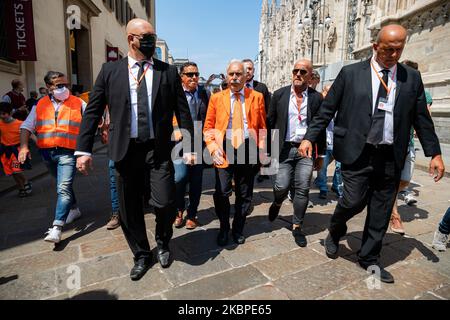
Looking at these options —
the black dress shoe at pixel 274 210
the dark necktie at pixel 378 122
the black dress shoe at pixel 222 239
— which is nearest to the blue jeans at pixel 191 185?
the black dress shoe at pixel 222 239

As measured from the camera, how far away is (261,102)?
340 cm

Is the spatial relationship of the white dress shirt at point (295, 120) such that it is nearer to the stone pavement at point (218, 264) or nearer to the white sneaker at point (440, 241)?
the stone pavement at point (218, 264)

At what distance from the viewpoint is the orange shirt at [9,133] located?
219 inches

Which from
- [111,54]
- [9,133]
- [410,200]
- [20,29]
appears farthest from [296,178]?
[111,54]

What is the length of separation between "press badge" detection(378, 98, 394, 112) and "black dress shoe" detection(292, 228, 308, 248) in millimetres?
1567

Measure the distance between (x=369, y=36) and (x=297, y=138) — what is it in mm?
23238

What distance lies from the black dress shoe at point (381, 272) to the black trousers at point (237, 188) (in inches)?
50.8

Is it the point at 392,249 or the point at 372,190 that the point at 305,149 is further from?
the point at 392,249

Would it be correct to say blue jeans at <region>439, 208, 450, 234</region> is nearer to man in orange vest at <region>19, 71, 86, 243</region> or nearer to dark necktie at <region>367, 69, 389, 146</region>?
dark necktie at <region>367, 69, 389, 146</region>

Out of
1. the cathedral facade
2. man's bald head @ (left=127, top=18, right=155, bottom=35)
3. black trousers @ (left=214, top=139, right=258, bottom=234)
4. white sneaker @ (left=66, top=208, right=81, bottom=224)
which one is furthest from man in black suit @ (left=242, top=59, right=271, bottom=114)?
the cathedral facade

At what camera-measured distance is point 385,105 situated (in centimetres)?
260

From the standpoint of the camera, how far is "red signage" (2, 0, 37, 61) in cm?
856
